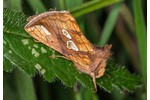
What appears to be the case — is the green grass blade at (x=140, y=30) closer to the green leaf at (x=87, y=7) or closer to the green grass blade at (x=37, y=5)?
the green leaf at (x=87, y=7)

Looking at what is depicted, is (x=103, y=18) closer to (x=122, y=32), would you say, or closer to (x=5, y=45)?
(x=122, y=32)

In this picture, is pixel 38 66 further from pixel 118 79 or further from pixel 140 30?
pixel 140 30

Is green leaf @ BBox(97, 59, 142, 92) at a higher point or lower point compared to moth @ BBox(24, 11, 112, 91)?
lower

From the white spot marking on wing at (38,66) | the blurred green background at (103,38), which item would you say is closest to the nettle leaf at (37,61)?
the white spot marking on wing at (38,66)

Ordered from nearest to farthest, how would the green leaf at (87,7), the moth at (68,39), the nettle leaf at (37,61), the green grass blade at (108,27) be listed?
the nettle leaf at (37,61), the moth at (68,39), the green leaf at (87,7), the green grass blade at (108,27)

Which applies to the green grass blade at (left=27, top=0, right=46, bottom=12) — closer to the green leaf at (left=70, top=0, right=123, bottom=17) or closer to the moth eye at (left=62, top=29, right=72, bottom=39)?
the green leaf at (left=70, top=0, right=123, bottom=17)

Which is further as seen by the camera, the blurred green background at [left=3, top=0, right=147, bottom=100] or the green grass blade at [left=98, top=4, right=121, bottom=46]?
the green grass blade at [left=98, top=4, right=121, bottom=46]

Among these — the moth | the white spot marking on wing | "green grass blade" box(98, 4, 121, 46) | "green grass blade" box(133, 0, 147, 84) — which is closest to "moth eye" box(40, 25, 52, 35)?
the moth

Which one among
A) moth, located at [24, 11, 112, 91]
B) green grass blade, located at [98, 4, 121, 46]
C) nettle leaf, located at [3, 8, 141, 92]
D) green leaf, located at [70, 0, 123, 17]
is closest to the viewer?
nettle leaf, located at [3, 8, 141, 92]
